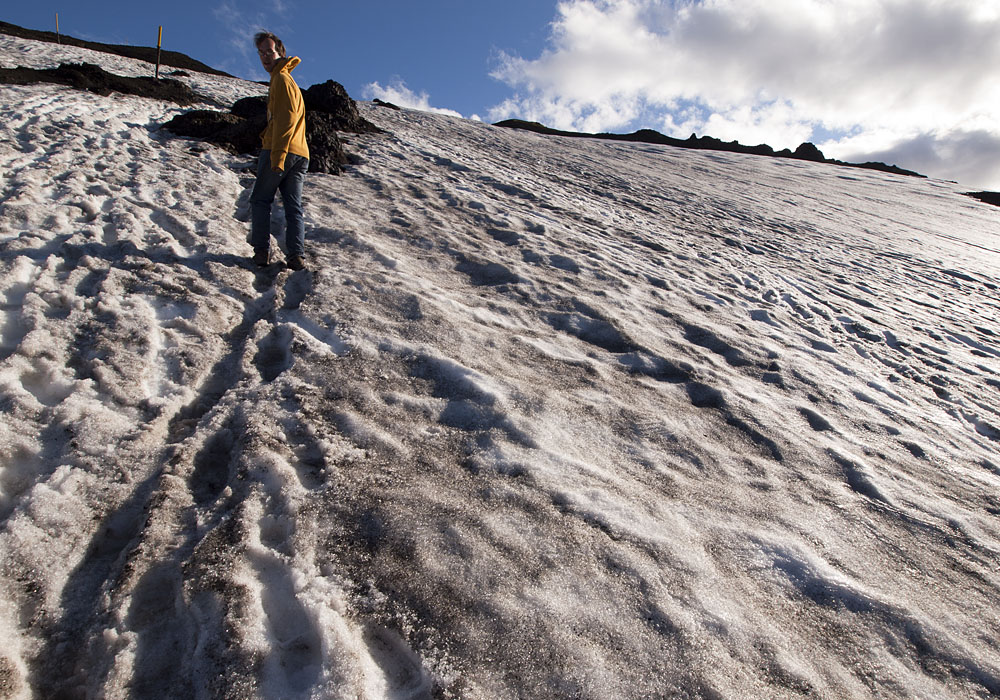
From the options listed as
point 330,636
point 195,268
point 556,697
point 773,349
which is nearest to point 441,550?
point 330,636

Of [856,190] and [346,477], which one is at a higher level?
[856,190]

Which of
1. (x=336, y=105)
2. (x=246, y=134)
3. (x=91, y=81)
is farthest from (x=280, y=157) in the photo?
(x=91, y=81)

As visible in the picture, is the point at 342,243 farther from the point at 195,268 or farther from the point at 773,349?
the point at 773,349

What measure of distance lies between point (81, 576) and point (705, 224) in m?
9.35

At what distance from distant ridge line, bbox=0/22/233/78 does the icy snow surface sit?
Result: 69.0 ft

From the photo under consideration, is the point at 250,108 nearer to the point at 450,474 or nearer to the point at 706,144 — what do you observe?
the point at 450,474

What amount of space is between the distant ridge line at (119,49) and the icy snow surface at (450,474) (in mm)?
21032

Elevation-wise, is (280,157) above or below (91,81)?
below

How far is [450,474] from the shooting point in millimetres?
2184

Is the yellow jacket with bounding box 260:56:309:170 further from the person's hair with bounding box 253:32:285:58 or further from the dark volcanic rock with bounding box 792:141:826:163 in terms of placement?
the dark volcanic rock with bounding box 792:141:826:163

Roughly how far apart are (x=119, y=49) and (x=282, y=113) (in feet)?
91.5

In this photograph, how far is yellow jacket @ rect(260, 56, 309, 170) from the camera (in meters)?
3.79

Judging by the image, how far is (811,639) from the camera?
170cm

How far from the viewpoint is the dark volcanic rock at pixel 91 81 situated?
32.4ft
